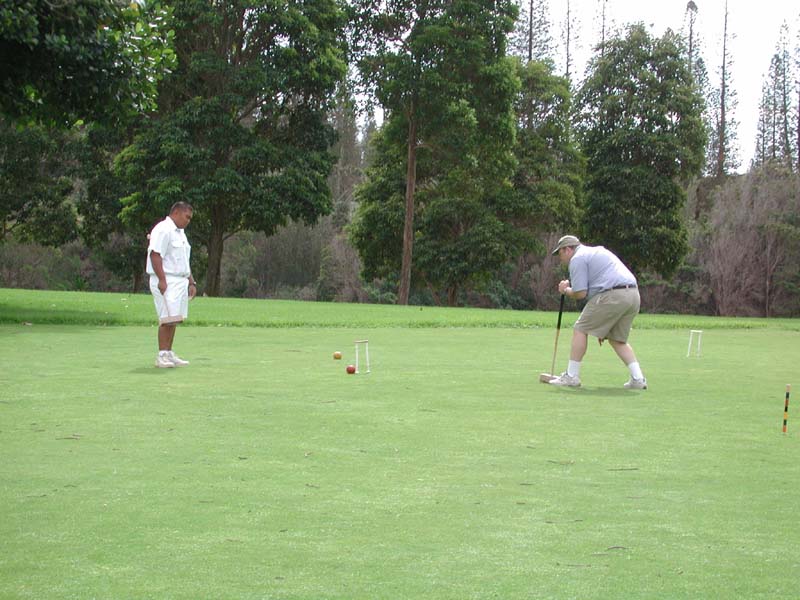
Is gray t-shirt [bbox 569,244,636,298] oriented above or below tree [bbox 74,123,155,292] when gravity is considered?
below

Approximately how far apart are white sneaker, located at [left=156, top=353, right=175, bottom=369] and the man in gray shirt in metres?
4.47

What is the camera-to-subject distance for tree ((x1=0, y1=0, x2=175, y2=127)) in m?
10.1

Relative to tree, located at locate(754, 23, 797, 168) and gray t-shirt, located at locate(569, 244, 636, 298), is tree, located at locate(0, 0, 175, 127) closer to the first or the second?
gray t-shirt, located at locate(569, 244, 636, 298)

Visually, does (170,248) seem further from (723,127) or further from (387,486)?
(723,127)

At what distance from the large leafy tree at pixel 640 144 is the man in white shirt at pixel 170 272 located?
42.8 m

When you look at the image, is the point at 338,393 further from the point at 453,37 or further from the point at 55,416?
the point at 453,37

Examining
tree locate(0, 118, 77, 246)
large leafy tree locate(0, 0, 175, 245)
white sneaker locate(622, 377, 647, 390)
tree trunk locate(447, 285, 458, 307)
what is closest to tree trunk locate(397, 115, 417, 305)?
tree trunk locate(447, 285, 458, 307)

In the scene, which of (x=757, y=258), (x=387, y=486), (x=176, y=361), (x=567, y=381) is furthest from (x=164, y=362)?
(x=757, y=258)

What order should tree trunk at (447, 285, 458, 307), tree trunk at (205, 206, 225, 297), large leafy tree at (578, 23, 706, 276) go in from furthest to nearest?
large leafy tree at (578, 23, 706, 276) < tree trunk at (447, 285, 458, 307) < tree trunk at (205, 206, 225, 297)

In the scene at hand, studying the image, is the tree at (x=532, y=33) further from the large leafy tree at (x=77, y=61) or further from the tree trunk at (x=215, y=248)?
the large leafy tree at (x=77, y=61)

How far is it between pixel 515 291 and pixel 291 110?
68.8 ft

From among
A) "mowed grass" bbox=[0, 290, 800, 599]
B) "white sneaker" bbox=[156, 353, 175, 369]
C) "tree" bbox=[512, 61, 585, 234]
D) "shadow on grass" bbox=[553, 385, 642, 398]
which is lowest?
"mowed grass" bbox=[0, 290, 800, 599]

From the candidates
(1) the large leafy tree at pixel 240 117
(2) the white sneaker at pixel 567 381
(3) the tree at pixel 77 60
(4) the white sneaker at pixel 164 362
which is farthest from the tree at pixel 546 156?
(2) the white sneaker at pixel 567 381

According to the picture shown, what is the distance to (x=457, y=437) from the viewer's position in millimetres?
8008
